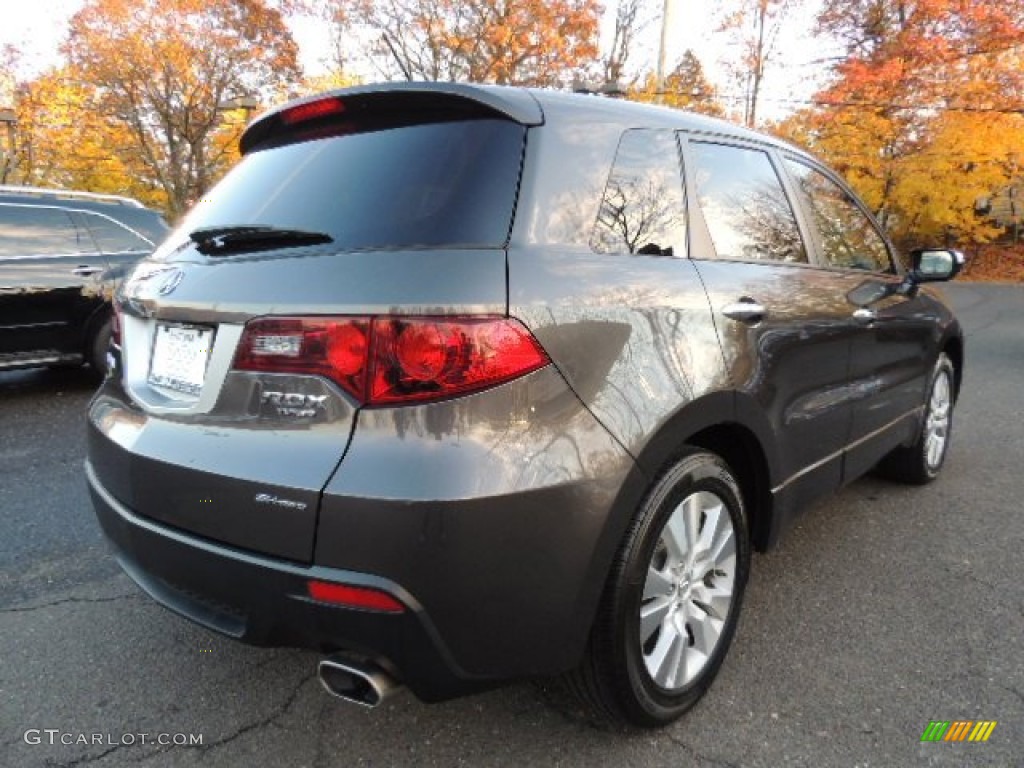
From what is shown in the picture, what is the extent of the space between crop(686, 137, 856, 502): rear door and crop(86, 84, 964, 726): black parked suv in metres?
0.02

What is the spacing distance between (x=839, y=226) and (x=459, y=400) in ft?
7.94

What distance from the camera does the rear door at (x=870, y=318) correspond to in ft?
10.0

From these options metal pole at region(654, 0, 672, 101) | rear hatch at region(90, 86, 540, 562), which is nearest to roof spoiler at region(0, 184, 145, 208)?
rear hatch at region(90, 86, 540, 562)

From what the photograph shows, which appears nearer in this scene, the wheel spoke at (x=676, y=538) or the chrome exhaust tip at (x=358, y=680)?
the chrome exhaust tip at (x=358, y=680)

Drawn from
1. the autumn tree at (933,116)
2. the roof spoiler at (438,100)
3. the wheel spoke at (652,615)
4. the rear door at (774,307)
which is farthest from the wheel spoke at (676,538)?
the autumn tree at (933,116)

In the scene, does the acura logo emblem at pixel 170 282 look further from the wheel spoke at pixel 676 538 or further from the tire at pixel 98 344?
the tire at pixel 98 344

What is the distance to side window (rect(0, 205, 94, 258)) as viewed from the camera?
232 inches

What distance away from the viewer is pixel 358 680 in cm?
167

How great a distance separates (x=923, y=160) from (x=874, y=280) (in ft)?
65.6

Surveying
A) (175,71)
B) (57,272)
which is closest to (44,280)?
(57,272)

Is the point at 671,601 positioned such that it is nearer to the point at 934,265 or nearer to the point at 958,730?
the point at 958,730

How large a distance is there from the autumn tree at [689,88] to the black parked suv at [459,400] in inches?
743

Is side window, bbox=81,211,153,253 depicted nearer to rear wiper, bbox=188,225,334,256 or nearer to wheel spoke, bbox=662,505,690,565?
rear wiper, bbox=188,225,334,256

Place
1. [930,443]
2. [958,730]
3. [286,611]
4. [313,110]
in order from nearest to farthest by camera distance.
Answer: [286,611] < [958,730] < [313,110] < [930,443]
